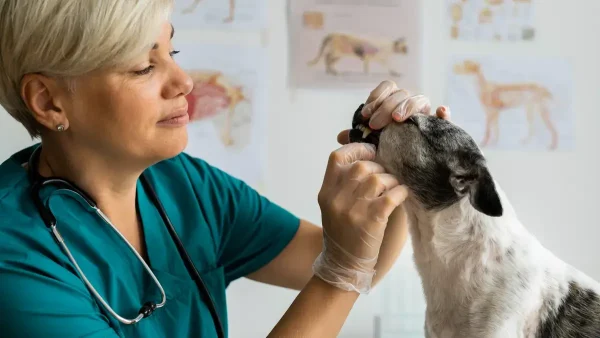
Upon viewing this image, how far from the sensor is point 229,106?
6.06 ft

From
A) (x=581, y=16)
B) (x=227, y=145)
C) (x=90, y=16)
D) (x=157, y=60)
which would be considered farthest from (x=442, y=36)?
(x=90, y=16)

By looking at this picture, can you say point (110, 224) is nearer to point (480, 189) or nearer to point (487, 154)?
point (480, 189)

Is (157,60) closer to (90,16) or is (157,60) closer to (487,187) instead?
(90,16)

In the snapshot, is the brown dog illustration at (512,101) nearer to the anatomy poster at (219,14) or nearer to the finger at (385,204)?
the anatomy poster at (219,14)

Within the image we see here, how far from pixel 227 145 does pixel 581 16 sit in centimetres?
128

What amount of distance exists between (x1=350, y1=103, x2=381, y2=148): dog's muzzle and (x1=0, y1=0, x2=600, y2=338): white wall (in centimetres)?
66

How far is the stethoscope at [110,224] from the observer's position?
1.00m

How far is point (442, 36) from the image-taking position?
188 cm

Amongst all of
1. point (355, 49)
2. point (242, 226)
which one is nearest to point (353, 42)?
point (355, 49)

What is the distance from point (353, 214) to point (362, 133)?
229 mm

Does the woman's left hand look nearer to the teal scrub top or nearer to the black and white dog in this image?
the black and white dog

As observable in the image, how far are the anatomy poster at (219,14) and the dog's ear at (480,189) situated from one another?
101 cm

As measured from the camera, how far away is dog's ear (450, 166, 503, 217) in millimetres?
967

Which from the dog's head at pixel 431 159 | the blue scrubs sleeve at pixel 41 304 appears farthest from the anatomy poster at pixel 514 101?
the blue scrubs sleeve at pixel 41 304
